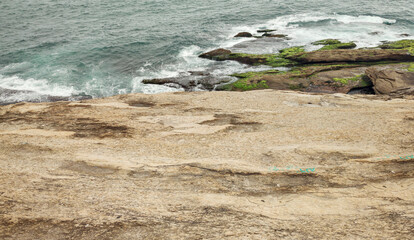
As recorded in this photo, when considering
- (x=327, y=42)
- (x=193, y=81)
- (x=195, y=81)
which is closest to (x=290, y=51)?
(x=327, y=42)

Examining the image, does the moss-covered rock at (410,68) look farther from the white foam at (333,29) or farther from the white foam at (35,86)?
the white foam at (35,86)

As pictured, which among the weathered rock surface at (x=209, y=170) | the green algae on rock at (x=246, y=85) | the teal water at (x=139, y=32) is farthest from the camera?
the teal water at (x=139, y=32)

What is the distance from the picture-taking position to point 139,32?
47688 millimetres

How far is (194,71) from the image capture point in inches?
1222

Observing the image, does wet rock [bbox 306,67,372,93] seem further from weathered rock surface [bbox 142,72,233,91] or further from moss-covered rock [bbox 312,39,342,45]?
moss-covered rock [bbox 312,39,342,45]

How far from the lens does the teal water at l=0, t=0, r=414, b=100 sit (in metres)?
32.1

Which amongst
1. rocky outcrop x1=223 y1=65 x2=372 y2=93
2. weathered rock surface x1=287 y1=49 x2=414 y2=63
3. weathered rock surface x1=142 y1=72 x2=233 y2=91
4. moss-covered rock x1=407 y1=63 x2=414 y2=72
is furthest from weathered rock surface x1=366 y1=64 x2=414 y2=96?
weathered rock surface x1=142 y1=72 x2=233 y2=91

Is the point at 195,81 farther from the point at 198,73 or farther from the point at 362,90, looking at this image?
the point at 362,90

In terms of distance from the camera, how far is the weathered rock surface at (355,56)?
29.1 m

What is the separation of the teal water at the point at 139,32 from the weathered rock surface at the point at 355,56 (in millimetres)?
7658

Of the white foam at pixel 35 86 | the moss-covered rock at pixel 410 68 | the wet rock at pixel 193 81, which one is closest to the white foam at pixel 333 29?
the moss-covered rock at pixel 410 68

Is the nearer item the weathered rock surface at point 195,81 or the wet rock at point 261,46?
the weathered rock surface at point 195,81

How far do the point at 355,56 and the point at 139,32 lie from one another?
33466 millimetres

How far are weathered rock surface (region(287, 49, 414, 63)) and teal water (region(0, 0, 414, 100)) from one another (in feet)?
25.1
